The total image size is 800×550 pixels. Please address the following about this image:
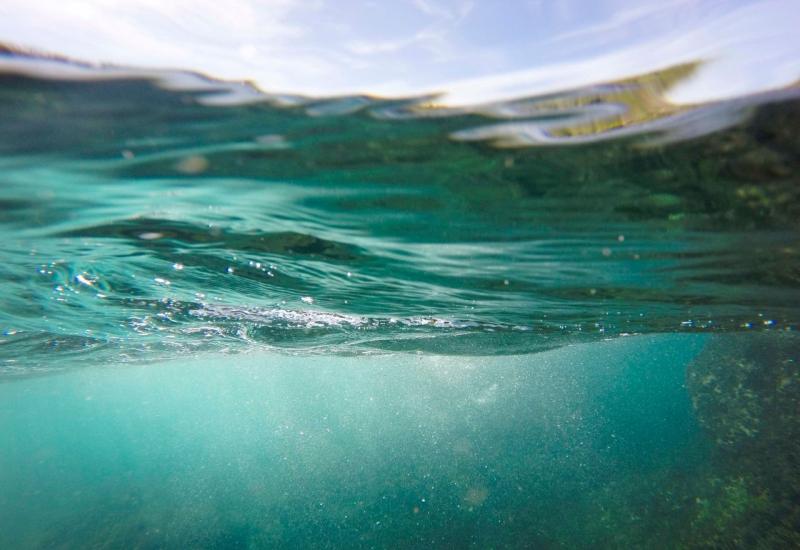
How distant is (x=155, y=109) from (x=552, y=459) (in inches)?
1355

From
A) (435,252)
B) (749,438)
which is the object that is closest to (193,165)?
(435,252)

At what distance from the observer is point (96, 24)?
422 centimetres

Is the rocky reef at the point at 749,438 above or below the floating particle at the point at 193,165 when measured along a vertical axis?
below

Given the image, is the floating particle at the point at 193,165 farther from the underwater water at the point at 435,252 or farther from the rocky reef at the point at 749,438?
the rocky reef at the point at 749,438

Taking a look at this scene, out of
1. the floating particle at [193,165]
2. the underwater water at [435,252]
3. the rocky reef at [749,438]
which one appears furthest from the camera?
the rocky reef at [749,438]

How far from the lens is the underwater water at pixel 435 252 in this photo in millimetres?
5434

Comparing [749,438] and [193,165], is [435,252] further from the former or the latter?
[749,438]

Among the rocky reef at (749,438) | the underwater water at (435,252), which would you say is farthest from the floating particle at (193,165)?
the rocky reef at (749,438)

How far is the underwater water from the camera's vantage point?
5.43 m

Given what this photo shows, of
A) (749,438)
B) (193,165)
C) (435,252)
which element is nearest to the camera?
(193,165)

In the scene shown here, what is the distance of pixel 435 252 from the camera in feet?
31.2

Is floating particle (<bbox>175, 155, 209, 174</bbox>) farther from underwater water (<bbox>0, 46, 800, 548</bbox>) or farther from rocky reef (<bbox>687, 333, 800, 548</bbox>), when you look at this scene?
rocky reef (<bbox>687, 333, 800, 548</bbox>)

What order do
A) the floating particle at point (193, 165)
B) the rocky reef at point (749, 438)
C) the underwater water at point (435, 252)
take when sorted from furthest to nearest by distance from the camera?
the rocky reef at point (749, 438) < the floating particle at point (193, 165) < the underwater water at point (435, 252)

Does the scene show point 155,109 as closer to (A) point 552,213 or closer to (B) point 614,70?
(B) point 614,70
